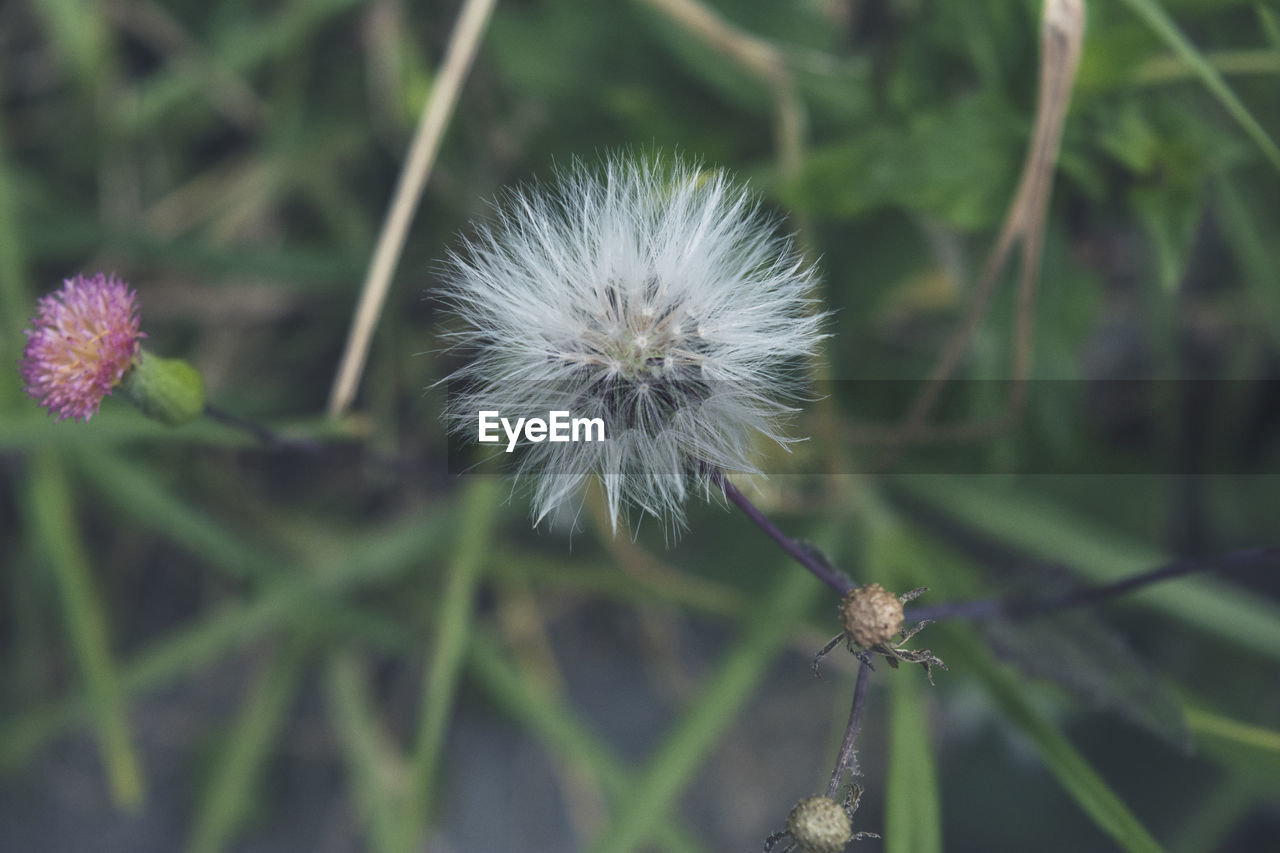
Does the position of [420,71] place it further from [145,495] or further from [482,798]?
[482,798]

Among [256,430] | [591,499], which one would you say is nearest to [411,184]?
[256,430]

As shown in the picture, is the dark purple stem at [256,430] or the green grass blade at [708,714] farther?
the green grass blade at [708,714]

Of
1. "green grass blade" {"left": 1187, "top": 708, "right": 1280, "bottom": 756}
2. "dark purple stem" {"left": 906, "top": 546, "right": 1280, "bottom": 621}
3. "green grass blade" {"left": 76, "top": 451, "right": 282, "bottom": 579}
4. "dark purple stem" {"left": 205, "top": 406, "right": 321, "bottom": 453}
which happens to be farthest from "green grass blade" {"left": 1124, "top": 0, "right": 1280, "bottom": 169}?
"green grass blade" {"left": 76, "top": 451, "right": 282, "bottom": 579}

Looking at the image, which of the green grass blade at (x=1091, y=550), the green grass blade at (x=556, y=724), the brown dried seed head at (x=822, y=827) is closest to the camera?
the brown dried seed head at (x=822, y=827)

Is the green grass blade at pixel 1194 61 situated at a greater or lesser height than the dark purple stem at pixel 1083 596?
greater

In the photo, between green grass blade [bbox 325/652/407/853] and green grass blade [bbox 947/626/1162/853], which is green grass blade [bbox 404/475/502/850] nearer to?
green grass blade [bbox 325/652/407/853]

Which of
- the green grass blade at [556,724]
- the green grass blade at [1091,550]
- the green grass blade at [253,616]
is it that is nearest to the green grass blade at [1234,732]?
the green grass blade at [1091,550]

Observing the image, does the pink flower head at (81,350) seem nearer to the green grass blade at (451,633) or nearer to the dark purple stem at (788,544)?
the dark purple stem at (788,544)
